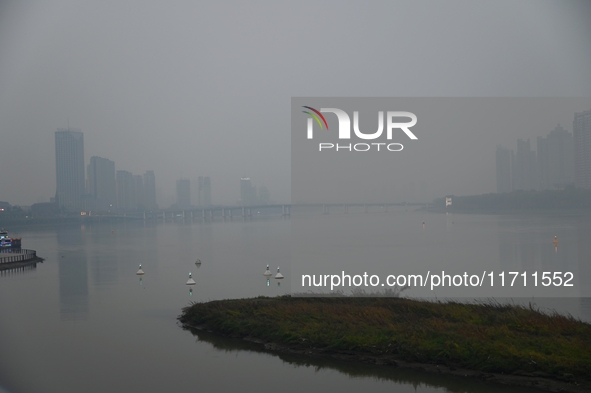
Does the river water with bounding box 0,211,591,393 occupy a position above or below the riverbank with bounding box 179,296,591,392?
below

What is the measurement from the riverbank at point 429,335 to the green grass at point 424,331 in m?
0.01

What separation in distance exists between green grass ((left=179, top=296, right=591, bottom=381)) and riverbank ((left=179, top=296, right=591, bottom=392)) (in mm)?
13

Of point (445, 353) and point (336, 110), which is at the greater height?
point (336, 110)

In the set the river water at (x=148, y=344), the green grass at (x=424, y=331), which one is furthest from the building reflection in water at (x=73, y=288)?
the green grass at (x=424, y=331)

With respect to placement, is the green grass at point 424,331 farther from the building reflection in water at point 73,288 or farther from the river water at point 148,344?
the building reflection in water at point 73,288

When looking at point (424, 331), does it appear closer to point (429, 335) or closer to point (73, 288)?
point (429, 335)

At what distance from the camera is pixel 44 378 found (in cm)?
971

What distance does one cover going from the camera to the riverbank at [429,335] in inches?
335

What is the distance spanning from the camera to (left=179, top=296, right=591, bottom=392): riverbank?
852 centimetres

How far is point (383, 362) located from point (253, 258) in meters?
23.2

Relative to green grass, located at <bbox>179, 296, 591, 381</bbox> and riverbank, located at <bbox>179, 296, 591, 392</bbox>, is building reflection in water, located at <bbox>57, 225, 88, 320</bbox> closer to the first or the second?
green grass, located at <bbox>179, 296, 591, 381</bbox>

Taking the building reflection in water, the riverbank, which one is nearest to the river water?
the building reflection in water

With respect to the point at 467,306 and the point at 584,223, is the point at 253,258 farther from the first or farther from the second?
the point at 584,223

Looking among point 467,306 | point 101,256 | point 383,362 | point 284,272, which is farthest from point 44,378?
point 101,256
